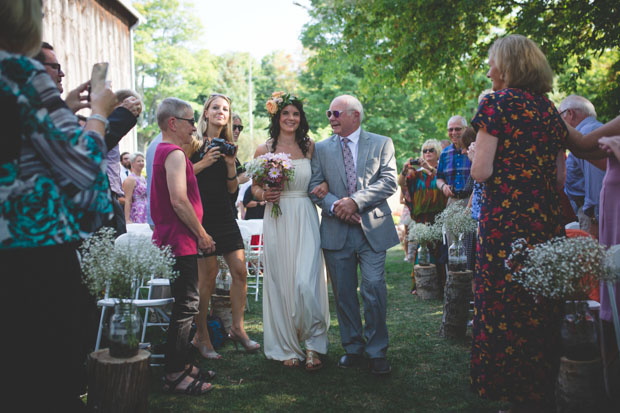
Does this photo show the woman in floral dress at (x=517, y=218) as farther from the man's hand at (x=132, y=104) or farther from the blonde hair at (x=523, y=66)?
the man's hand at (x=132, y=104)

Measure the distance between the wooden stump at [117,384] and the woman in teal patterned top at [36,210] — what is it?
3.33ft

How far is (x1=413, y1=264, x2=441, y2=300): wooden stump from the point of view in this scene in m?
8.04

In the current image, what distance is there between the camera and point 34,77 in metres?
1.95

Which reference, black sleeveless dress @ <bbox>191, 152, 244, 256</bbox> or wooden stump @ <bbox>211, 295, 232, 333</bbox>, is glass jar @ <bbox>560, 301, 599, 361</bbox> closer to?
black sleeveless dress @ <bbox>191, 152, 244, 256</bbox>

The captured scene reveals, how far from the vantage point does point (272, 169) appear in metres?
4.73

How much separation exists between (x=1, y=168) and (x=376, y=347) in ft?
11.7

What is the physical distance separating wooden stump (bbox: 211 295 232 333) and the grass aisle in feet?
1.76

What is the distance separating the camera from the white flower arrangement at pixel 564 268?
2.84m


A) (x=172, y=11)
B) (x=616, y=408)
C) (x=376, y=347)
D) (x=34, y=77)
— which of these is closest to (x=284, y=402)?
(x=376, y=347)

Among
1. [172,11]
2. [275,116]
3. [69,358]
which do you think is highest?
[172,11]

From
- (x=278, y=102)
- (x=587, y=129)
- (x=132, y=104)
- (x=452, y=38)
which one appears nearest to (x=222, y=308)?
(x=278, y=102)

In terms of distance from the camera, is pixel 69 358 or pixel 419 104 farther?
pixel 419 104

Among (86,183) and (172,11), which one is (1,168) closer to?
(86,183)

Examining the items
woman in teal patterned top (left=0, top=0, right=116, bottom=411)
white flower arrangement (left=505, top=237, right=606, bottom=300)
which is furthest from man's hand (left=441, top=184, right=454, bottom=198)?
woman in teal patterned top (left=0, top=0, right=116, bottom=411)
